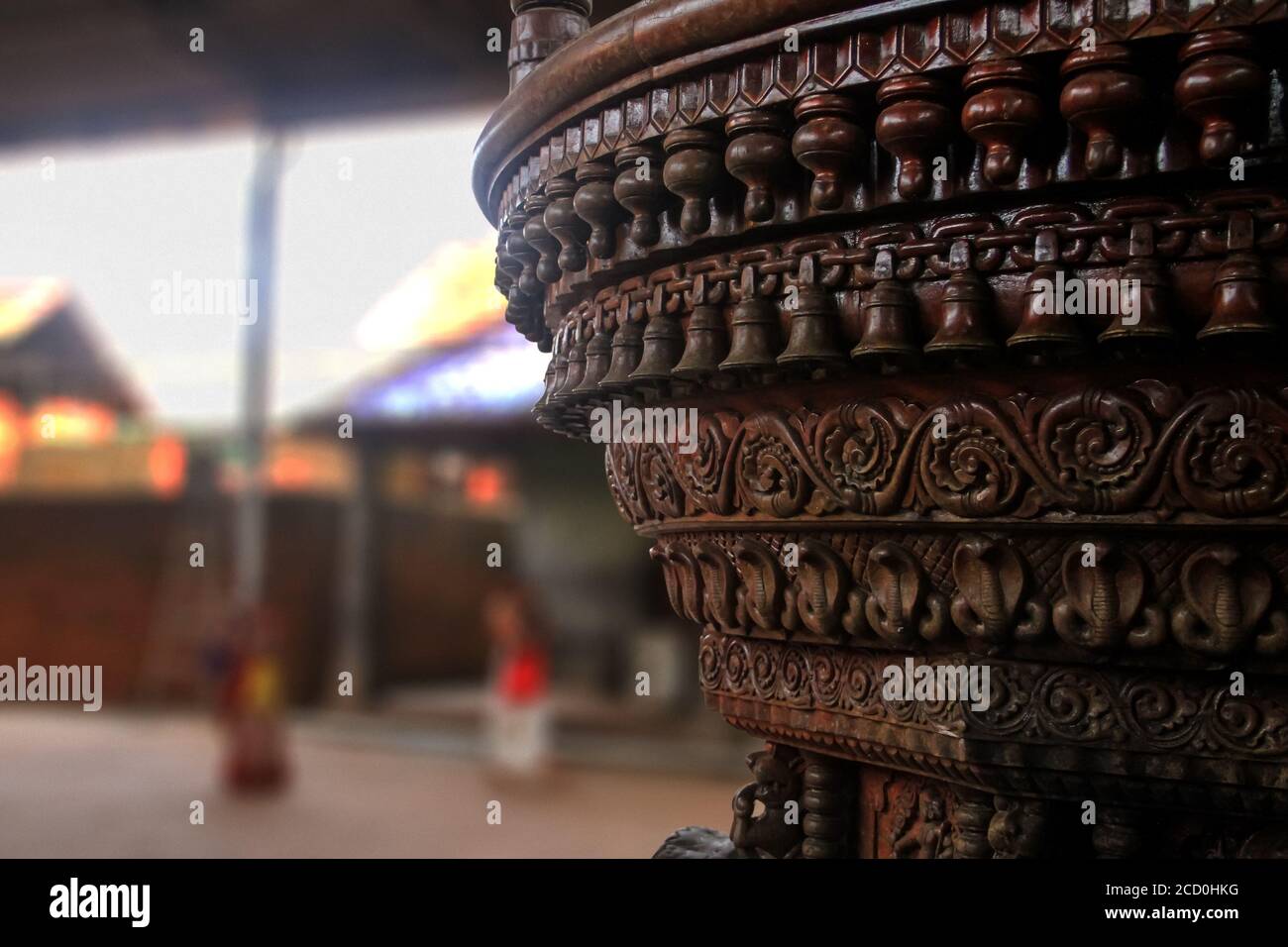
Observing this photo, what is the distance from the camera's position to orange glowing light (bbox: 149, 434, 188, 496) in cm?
1019

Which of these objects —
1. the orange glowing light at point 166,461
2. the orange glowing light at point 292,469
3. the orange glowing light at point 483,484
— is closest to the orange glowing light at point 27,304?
the orange glowing light at point 166,461

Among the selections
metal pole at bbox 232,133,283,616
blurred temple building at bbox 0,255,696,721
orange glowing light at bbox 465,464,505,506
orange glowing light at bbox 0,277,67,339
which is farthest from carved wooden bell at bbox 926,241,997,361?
orange glowing light at bbox 0,277,67,339

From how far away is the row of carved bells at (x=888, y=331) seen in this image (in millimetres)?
425

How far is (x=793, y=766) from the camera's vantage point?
0.69 m

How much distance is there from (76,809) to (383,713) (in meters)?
2.49

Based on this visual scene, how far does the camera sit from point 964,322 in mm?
465

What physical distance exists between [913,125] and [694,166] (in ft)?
0.33

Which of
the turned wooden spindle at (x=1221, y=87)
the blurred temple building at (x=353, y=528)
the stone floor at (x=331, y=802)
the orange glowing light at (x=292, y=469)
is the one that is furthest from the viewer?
the orange glowing light at (x=292, y=469)

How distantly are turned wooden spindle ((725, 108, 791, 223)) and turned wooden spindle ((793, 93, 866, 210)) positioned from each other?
0.01 m

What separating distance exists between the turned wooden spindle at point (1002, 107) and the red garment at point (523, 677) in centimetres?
592

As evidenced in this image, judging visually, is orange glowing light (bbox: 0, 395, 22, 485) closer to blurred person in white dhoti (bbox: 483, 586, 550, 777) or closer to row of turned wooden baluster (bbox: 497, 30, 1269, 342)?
blurred person in white dhoti (bbox: 483, 586, 550, 777)

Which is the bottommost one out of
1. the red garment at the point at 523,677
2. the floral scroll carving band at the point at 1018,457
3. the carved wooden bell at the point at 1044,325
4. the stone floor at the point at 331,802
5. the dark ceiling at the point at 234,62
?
the stone floor at the point at 331,802

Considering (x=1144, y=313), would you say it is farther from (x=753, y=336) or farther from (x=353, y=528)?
(x=353, y=528)

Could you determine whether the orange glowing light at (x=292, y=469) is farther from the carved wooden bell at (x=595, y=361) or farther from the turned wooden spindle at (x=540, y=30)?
the carved wooden bell at (x=595, y=361)
